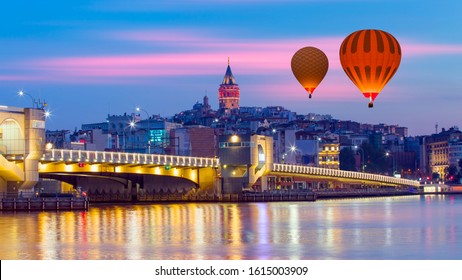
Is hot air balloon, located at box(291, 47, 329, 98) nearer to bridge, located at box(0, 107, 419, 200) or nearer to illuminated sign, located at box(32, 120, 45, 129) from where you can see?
illuminated sign, located at box(32, 120, 45, 129)

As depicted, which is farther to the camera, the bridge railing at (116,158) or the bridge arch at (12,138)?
the bridge railing at (116,158)

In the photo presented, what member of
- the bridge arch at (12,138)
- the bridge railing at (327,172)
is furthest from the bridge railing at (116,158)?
the bridge railing at (327,172)

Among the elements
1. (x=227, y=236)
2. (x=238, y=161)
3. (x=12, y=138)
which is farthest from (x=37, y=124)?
(x=238, y=161)

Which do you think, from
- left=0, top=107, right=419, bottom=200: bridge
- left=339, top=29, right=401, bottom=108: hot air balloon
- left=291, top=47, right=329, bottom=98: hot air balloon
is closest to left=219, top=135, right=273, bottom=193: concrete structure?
left=0, top=107, right=419, bottom=200: bridge

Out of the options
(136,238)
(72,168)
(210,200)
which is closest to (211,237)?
(136,238)

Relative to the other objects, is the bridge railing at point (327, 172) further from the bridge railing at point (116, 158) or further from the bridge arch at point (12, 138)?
the bridge arch at point (12, 138)
